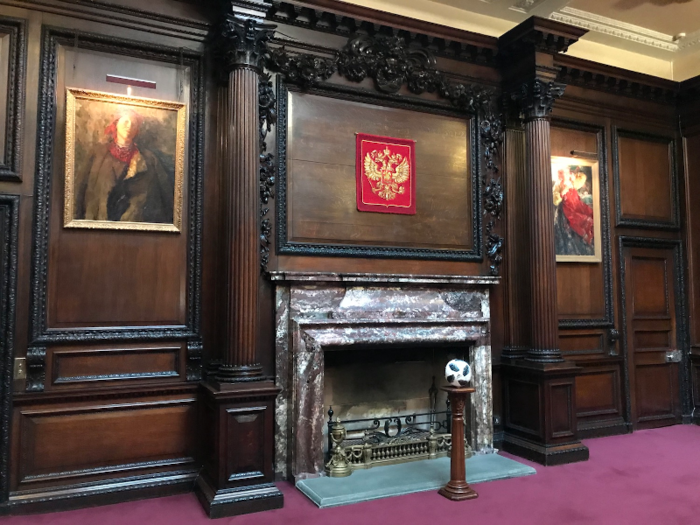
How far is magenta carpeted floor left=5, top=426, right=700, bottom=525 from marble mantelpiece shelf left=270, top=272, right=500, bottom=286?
1.60m

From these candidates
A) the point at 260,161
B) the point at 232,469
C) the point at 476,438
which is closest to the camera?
the point at 232,469

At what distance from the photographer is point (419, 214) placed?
5.05 metres

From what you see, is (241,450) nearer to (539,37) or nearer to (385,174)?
(385,174)

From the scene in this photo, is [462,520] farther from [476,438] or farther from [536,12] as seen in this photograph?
[536,12]

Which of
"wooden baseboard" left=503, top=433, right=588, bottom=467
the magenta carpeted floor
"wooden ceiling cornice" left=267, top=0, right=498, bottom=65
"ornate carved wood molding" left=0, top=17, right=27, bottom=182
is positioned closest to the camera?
the magenta carpeted floor

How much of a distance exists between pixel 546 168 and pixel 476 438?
101 inches

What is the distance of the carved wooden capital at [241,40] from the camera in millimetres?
4023

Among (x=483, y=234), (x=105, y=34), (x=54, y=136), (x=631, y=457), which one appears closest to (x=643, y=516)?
(x=631, y=457)

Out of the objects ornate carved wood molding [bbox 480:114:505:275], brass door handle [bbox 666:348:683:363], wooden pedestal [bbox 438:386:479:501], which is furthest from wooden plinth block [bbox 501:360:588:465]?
brass door handle [bbox 666:348:683:363]

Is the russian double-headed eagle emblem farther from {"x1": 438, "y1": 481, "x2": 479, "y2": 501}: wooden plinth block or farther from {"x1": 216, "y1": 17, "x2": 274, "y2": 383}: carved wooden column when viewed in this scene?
{"x1": 438, "y1": 481, "x2": 479, "y2": 501}: wooden plinth block

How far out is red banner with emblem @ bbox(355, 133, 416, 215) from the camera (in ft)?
15.9

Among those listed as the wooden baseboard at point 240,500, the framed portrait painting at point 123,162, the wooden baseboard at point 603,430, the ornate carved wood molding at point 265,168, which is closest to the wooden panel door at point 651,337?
the wooden baseboard at point 603,430

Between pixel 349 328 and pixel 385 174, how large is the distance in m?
1.42

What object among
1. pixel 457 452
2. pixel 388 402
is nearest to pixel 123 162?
pixel 388 402
